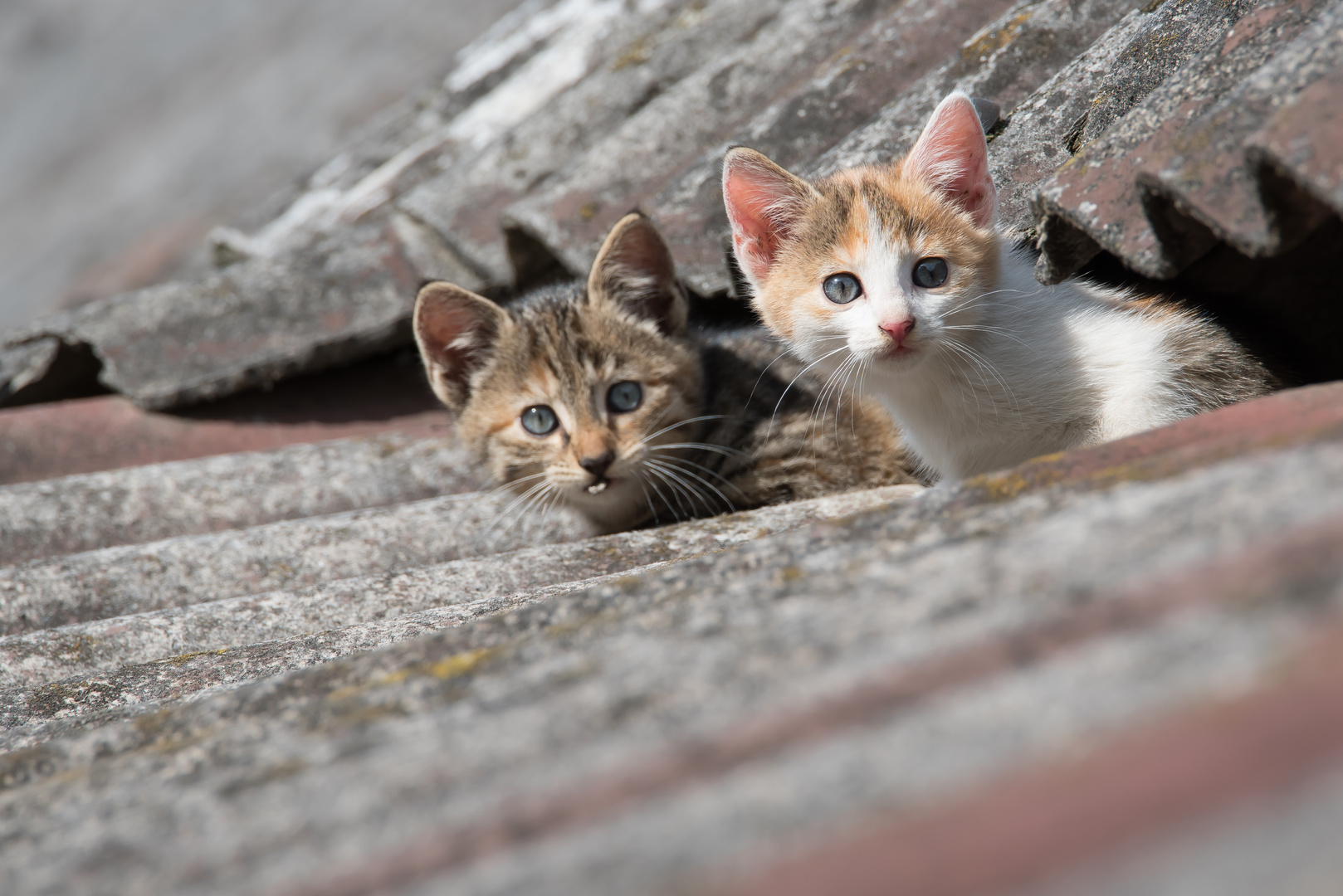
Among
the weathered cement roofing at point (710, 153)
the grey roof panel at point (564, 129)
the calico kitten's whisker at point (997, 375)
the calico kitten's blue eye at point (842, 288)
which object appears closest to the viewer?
the weathered cement roofing at point (710, 153)

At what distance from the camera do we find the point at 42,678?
1.93m

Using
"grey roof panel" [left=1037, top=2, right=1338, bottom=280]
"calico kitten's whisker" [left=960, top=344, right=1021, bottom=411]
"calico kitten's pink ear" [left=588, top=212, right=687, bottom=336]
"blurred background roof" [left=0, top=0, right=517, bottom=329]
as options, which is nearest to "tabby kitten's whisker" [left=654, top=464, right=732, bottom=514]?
"calico kitten's pink ear" [left=588, top=212, right=687, bottom=336]

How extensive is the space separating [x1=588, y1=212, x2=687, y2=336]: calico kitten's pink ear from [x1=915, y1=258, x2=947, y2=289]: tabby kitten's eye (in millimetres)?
751

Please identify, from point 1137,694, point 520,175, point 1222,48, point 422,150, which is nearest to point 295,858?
point 1137,694

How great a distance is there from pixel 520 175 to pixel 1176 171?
2.59 m

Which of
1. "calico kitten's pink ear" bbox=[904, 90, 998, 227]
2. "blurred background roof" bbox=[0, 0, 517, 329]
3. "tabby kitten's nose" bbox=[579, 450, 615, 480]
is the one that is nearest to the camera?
"calico kitten's pink ear" bbox=[904, 90, 998, 227]

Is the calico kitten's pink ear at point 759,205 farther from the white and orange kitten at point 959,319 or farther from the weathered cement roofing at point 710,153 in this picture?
the weathered cement roofing at point 710,153

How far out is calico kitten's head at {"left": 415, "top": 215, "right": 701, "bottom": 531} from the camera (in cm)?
299

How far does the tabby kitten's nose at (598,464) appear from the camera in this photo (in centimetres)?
287

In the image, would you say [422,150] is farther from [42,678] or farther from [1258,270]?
[1258,270]

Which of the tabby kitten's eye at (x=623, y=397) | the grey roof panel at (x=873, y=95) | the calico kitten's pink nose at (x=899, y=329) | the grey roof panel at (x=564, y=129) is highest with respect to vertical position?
the grey roof panel at (x=564, y=129)

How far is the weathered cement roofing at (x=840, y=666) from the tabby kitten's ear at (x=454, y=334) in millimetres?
636

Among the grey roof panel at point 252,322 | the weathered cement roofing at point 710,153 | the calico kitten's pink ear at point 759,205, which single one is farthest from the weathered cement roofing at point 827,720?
the grey roof panel at point 252,322

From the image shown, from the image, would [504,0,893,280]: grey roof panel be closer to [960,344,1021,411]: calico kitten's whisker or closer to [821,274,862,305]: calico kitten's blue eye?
[821,274,862,305]: calico kitten's blue eye
